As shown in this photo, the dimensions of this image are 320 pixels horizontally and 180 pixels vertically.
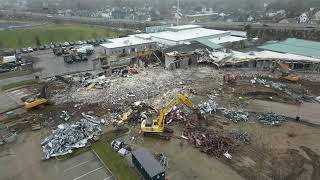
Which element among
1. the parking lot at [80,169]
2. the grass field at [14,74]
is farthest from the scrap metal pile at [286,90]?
the grass field at [14,74]

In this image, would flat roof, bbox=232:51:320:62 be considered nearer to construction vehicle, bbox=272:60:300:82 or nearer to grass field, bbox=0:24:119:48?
construction vehicle, bbox=272:60:300:82

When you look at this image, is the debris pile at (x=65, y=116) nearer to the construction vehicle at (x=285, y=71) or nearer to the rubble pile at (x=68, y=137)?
the rubble pile at (x=68, y=137)

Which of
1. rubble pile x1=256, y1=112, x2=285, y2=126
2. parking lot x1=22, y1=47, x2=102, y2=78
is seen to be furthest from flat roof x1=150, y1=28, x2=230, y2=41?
rubble pile x1=256, y1=112, x2=285, y2=126

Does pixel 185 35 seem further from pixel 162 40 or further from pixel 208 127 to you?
pixel 208 127

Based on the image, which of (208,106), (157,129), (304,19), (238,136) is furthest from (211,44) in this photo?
(304,19)

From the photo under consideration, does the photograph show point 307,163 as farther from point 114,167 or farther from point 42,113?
point 42,113

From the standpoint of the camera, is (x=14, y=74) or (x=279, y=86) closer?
(x=279, y=86)
